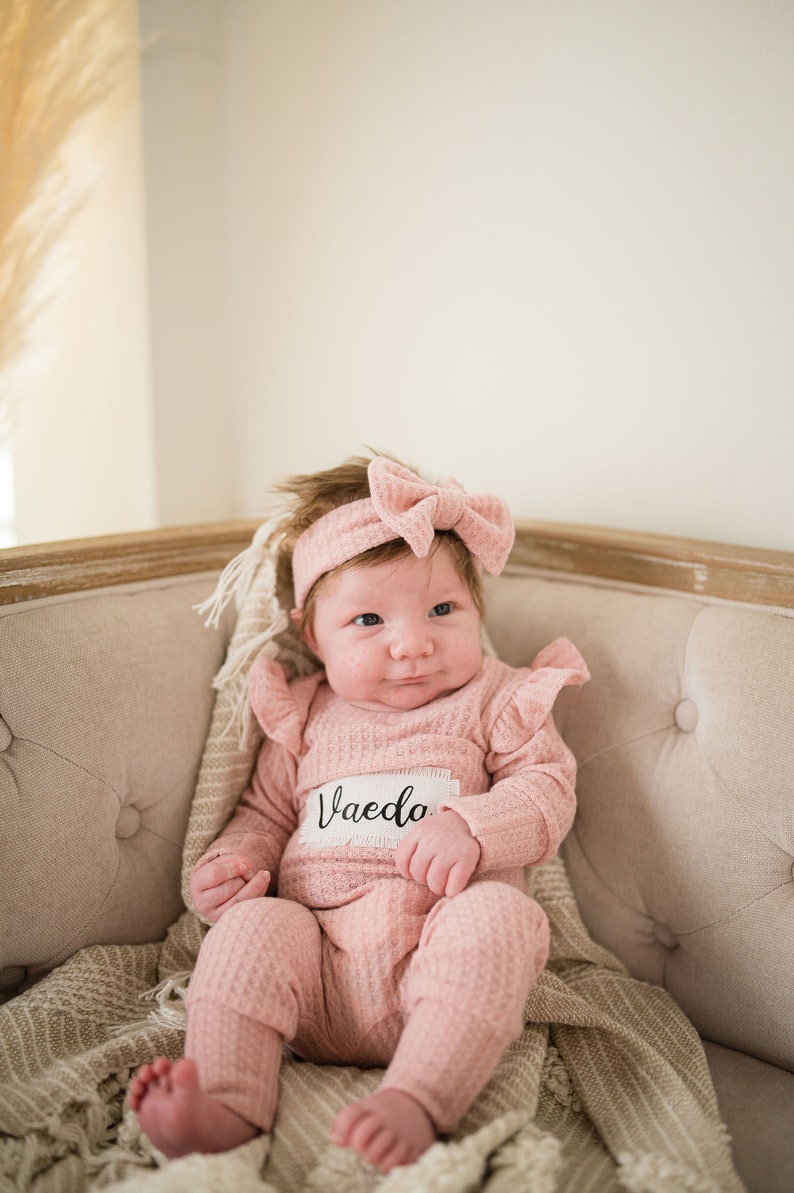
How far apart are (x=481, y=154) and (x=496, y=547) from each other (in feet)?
2.34

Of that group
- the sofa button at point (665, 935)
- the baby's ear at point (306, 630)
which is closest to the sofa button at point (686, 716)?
the sofa button at point (665, 935)

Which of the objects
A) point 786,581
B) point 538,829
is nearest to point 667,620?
point 786,581

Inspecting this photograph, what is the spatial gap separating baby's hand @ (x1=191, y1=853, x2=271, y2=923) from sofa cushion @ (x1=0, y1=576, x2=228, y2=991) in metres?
0.13

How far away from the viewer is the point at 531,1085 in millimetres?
846

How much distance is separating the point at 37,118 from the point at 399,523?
102cm

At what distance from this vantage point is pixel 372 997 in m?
0.89

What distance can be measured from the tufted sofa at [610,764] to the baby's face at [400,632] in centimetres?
18

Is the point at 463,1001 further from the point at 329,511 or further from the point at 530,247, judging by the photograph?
the point at 530,247

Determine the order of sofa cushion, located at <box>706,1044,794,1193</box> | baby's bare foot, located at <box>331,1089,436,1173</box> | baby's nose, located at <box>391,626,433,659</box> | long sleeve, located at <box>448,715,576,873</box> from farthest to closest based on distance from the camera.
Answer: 1. baby's nose, located at <box>391,626,433,659</box>
2. long sleeve, located at <box>448,715,576,873</box>
3. sofa cushion, located at <box>706,1044,794,1193</box>
4. baby's bare foot, located at <box>331,1089,436,1173</box>

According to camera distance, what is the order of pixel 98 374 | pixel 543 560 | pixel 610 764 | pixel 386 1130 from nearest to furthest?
pixel 386 1130
pixel 610 764
pixel 543 560
pixel 98 374

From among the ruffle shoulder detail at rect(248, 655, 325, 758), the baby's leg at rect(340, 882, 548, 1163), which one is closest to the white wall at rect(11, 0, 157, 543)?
the ruffle shoulder detail at rect(248, 655, 325, 758)

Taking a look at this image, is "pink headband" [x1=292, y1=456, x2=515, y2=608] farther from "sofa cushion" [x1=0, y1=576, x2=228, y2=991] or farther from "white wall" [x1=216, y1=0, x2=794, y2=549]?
"white wall" [x1=216, y1=0, x2=794, y2=549]

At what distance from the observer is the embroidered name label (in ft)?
3.23

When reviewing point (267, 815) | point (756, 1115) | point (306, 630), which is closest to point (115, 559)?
point (306, 630)
